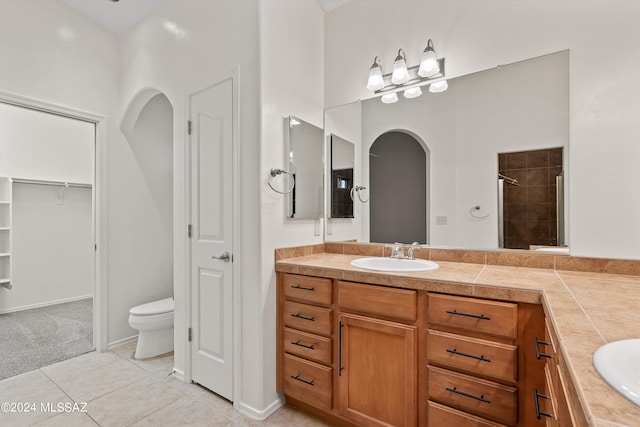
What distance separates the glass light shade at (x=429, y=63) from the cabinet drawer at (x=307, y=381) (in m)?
1.90

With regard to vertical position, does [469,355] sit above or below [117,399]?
above

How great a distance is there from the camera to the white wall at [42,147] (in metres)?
3.59

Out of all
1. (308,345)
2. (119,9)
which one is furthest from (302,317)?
(119,9)

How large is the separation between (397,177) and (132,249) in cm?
254

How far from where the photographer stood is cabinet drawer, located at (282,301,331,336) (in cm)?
169

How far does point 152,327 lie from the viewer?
248 cm

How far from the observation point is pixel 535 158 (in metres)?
1.64

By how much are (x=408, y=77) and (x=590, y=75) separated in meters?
0.93

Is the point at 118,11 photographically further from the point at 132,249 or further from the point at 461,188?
the point at 461,188

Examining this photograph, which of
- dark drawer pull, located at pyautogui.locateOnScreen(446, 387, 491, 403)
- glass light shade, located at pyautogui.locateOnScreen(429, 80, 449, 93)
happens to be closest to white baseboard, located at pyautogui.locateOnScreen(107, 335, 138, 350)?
dark drawer pull, located at pyautogui.locateOnScreen(446, 387, 491, 403)

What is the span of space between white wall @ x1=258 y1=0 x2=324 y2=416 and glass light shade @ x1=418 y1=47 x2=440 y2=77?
31.8 inches

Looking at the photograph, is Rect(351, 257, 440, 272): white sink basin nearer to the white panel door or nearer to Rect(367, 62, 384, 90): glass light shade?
the white panel door

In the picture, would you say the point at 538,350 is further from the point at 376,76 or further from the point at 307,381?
the point at 376,76

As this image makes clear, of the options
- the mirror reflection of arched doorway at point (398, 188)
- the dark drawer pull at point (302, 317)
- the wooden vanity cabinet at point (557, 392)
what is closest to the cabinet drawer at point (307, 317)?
the dark drawer pull at point (302, 317)
